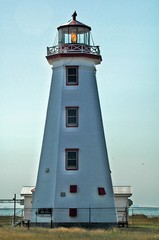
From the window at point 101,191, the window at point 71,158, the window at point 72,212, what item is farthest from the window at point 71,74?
the window at point 72,212

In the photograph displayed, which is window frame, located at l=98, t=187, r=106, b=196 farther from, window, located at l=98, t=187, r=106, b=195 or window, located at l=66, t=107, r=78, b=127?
window, located at l=66, t=107, r=78, b=127

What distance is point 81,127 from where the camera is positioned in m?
44.6

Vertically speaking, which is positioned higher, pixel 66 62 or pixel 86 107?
pixel 66 62

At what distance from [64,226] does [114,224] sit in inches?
132

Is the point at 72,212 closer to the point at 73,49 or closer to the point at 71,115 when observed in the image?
the point at 71,115

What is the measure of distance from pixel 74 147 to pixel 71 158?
0.74 m

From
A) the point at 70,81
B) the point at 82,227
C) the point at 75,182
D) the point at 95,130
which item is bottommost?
the point at 82,227

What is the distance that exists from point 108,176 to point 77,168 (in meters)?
2.28

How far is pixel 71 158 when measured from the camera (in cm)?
4412

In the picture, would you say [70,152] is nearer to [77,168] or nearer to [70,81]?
[77,168]

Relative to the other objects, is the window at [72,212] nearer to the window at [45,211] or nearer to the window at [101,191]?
the window at [45,211]

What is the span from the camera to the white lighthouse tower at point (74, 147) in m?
43.4

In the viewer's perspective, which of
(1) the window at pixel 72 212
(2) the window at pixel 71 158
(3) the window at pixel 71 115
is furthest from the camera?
(3) the window at pixel 71 115

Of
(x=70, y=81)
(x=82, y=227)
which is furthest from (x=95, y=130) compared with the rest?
(x=82, y=227)
